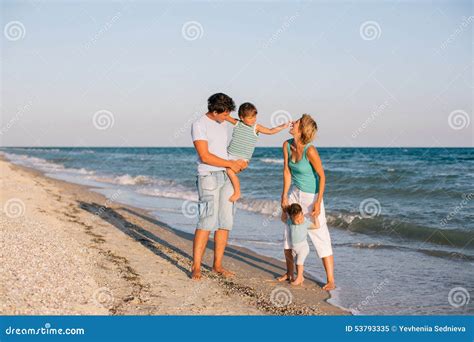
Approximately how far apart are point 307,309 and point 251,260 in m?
2.27

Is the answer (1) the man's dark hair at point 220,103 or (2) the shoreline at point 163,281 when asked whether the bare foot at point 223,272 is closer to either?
(2) the shoreline at point 163,281

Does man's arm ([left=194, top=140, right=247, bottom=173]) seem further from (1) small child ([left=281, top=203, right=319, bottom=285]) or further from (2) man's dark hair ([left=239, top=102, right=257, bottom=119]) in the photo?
(1) small child ([left=281, top=203, right=319, bottom=285])

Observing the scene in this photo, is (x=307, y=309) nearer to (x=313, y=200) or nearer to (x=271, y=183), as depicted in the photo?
(x=313, y=200)

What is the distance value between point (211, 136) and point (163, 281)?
169 cm

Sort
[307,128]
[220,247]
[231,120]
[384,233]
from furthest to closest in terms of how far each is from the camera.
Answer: [384,233], [220,247], [231,120], [307,128]

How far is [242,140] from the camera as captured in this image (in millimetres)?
5801

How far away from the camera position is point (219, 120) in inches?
222

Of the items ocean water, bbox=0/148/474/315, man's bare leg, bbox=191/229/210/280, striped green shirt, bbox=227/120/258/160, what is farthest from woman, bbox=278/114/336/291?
man's bare leg, bbox=191/229/210/280

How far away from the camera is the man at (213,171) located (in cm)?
555

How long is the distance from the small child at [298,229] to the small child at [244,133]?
0.66 m

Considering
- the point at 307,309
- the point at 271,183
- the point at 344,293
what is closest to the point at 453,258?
the point at 344,293

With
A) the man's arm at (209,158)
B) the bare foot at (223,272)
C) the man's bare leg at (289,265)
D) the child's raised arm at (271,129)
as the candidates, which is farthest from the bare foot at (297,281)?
the child's raised arm at (271,129)

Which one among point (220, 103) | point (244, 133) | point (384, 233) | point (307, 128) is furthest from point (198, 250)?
point (384, 233)

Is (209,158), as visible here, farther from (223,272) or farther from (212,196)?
(223,272)
